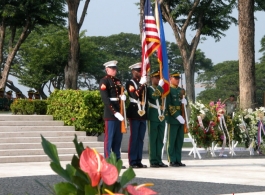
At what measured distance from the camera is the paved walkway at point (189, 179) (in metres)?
8.91

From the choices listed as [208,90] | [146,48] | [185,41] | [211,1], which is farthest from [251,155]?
[208,90]

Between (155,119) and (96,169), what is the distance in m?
11.2

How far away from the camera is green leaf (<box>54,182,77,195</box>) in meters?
1.70

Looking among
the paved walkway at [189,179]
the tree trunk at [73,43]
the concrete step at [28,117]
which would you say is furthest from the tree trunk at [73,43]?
the paved walkway at [189,179]

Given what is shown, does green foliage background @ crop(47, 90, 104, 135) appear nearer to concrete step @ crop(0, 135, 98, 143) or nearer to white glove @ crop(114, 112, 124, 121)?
concrete step @ crop(0, 135, 98, 143)

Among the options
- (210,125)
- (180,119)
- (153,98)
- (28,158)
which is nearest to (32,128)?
(28,158)

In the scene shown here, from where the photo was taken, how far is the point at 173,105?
13.2m

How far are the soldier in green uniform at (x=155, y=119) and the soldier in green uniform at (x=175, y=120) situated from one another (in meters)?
0.28

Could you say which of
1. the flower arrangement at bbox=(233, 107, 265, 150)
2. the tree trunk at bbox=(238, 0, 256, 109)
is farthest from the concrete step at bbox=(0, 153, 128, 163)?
the tree trunk at bbox=(238, 0, 256, 109)

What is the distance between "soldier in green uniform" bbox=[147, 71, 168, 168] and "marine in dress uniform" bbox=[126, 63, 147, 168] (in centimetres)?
15

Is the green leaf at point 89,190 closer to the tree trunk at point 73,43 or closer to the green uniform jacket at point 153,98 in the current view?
the green uniform jacket at point 153,98

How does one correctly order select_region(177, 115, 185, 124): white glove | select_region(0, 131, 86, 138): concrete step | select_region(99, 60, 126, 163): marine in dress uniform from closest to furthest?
select_region(99, 60, 126, 163): marine in dress uniform, select_region(177, 115, 185, 124): white glove, select_region(0, 131, 86, 138): concrete step

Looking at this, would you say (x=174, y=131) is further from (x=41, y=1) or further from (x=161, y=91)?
(x=41, y=1)

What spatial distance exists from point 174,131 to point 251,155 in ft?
17.0
